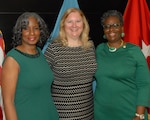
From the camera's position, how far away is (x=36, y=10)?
2545mm

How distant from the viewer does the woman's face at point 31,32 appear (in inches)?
71.5

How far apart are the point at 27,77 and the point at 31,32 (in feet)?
1.04

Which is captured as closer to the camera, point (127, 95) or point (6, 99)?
point (6, 99)

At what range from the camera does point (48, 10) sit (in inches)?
103

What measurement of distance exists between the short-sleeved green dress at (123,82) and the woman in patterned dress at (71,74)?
0.33 ft

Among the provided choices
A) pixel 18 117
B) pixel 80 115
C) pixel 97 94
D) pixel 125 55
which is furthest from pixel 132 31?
pixel 18 117

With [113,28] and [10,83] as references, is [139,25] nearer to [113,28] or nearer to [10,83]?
[113,28]

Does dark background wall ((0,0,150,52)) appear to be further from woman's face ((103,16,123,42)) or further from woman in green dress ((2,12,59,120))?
woman's face ((103,16,123,42))

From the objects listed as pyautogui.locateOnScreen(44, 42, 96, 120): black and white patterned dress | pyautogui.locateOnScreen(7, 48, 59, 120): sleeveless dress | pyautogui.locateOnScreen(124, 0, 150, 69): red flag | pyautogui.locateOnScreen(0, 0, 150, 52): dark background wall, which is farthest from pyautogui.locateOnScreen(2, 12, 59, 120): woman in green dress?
pyautogui.locateOnScreen(124, 0, 150, 69): red flag

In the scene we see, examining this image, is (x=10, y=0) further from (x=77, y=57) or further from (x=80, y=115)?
(x=80, y=115)

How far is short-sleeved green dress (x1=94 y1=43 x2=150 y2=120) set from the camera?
2102mm

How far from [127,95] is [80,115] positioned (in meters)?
0.41

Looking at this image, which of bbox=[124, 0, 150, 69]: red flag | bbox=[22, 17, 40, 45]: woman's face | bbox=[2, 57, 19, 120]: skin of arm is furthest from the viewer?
bbox=[124, 0, 150, 69]: red flag

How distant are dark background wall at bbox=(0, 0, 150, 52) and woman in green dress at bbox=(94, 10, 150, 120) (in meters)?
0.65
